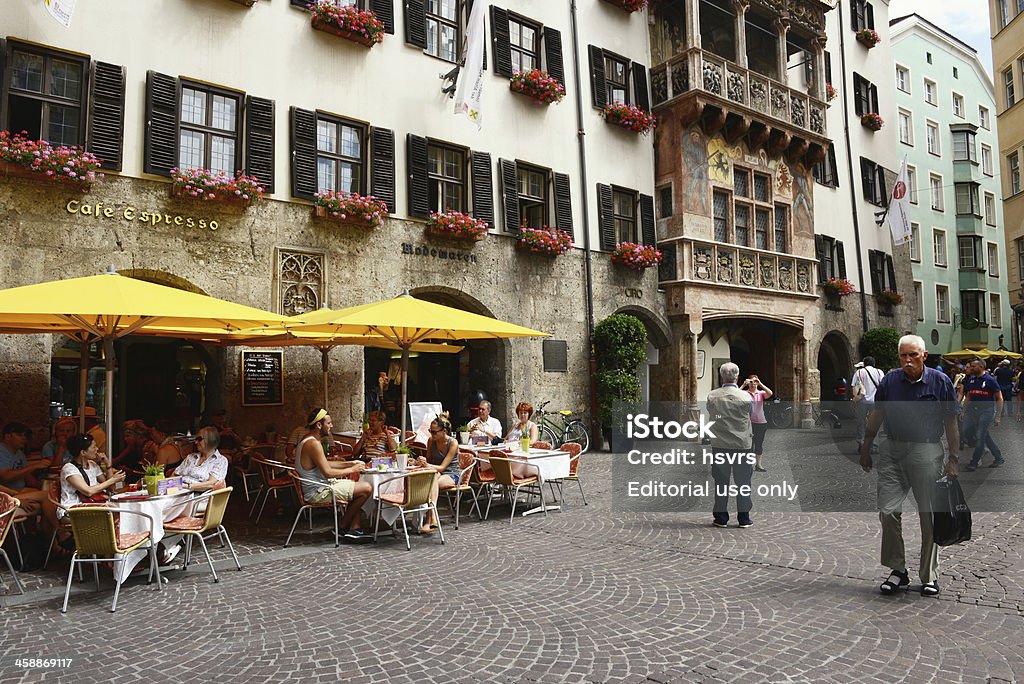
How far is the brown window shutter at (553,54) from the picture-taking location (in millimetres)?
16609

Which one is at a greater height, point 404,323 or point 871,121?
point 871,121

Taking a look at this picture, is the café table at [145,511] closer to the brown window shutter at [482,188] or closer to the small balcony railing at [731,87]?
the brown window shutter at [482,188]

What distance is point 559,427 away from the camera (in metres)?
15.8

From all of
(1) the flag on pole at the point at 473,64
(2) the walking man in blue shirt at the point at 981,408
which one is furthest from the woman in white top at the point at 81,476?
(2) the walking man in blue shirt at the point at 981,408

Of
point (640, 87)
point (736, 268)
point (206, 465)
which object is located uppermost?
point (640, 87)

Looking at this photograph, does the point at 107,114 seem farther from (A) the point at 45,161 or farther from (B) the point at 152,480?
(B) the point at 152,480

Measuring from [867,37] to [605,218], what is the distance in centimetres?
1610

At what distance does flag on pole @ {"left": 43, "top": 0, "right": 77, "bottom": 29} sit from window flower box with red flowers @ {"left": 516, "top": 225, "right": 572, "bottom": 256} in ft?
28.7

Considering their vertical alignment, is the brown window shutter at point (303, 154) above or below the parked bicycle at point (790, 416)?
above

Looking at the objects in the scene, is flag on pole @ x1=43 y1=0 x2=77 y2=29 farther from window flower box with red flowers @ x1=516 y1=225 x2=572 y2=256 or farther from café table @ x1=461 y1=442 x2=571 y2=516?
window flower box with red flowers @ x1=516 y1=225 x2=572 y2=256

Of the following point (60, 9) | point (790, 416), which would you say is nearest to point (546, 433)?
point (790, 416)

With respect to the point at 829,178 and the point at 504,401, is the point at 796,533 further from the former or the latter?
the point at 829,178

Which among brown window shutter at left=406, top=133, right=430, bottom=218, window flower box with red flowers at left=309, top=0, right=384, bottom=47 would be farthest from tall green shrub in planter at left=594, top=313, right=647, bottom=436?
window flower box with red flowers at left=309, top=0, right=384, bottom=47

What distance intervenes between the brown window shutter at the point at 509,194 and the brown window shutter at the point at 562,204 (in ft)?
3.77
